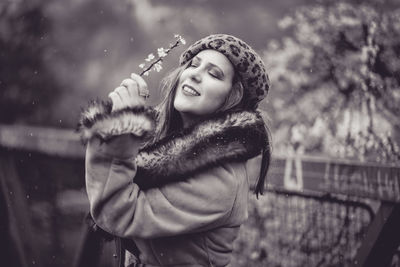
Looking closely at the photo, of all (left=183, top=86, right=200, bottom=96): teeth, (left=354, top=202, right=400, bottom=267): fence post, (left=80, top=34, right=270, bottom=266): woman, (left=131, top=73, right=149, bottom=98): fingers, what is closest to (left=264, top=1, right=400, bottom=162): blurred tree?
(left=354, top=202, right=400, bottom=267): fence post

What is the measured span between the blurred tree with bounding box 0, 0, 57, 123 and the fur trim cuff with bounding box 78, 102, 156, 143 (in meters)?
4.33

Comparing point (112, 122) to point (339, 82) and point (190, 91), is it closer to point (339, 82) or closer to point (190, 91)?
point (190, 91)

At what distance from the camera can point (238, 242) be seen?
3658 mm

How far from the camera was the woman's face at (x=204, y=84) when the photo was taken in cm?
152

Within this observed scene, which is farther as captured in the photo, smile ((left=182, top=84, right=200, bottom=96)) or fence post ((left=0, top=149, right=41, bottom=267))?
fence post ((left=0, top=149, right=41, bottom=267))

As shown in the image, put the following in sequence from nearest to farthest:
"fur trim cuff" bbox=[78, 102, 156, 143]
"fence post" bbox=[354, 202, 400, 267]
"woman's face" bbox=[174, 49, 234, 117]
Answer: "fur trim cuff" bbox=[78, 102, 156, 143]
"woman's face" bbox=[174, 49, 234, 117]
"fence post" bbox=[354, 202, 400, 267]

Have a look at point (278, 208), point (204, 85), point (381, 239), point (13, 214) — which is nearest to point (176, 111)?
point (204, 85)

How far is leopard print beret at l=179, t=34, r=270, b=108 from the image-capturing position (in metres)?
1.57

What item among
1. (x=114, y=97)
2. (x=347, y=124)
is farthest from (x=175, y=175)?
(x=347, y=124)

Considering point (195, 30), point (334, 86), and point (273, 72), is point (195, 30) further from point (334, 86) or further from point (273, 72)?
point (334, 86)

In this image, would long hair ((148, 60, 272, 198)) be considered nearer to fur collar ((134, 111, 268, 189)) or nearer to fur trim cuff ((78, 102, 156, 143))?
fur collar ((134, 111, 268, 189))

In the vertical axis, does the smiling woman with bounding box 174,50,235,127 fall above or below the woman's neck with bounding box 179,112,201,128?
above

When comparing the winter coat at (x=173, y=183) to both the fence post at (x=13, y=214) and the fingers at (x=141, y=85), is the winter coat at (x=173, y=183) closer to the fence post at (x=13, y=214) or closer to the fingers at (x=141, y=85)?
the fingers at (x=141, y=85)

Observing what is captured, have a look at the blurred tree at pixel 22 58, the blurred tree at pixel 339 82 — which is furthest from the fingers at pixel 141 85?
the blurred tree at pixel 22 58
